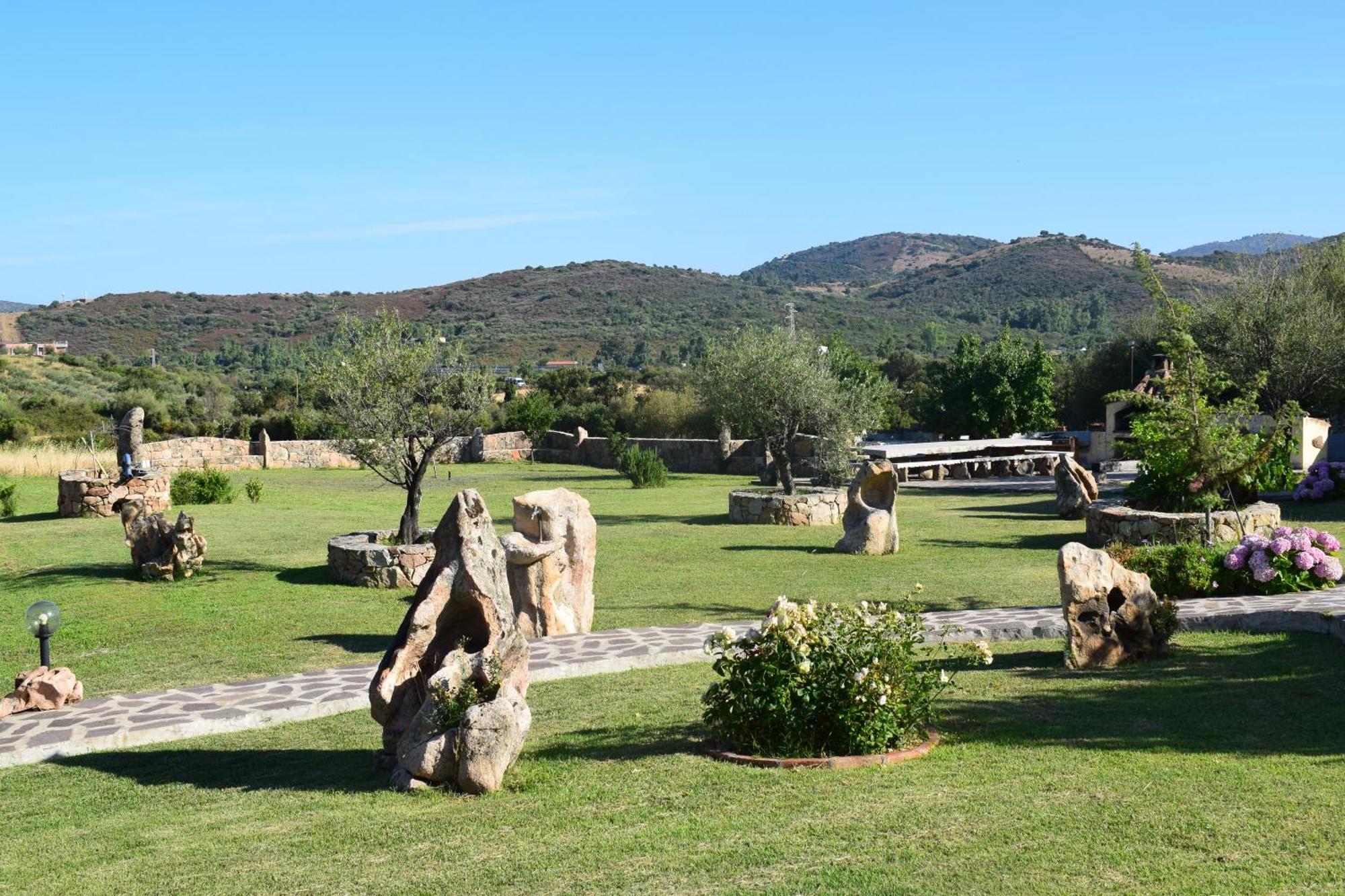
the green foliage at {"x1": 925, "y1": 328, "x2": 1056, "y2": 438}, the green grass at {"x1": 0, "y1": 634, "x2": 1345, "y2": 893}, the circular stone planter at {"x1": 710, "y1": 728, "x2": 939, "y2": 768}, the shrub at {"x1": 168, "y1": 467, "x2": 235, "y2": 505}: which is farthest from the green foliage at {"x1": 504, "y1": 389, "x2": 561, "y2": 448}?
the circular stone planter at {"x1": 710, "y1": 728, "x2": 939, "y2": 768}

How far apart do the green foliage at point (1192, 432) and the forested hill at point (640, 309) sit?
6197cm

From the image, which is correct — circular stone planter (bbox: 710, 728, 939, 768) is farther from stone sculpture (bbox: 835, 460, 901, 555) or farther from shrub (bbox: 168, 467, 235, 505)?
shrub (bbox: 168, 467, 235, 505)

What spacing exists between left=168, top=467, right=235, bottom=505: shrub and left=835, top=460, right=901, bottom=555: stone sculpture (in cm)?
1367

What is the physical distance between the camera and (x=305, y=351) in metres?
18.2

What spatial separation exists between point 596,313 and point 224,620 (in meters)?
90.0

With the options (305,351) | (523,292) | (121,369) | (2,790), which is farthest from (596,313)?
(2,790)

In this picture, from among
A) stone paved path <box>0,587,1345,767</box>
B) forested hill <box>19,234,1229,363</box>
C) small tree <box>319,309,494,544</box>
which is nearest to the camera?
stone paved path <box>0,587,1345,767</box>

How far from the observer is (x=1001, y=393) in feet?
128

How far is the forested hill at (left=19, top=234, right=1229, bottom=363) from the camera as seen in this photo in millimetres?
89000

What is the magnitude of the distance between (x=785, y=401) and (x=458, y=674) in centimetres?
1748

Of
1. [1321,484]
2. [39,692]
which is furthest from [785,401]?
[39,692]

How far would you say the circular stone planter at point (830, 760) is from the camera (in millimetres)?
6664

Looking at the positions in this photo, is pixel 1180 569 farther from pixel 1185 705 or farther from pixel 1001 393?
pixel 1001 393

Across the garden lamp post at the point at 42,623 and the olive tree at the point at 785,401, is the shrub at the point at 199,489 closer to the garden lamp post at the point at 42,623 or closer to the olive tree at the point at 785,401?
the olive tree at the point at 785,401
